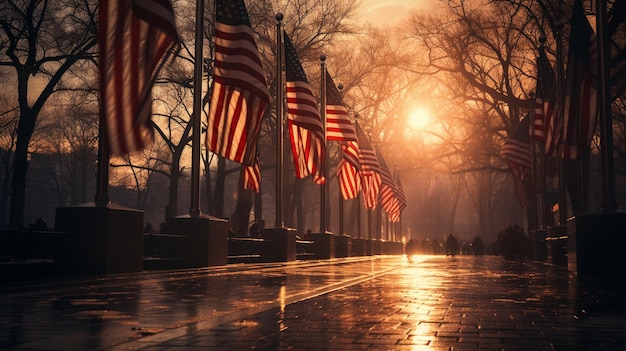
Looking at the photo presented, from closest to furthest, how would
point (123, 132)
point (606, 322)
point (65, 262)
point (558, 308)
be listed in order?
point (606, 322), point (558, 308), point (123, 132), point (65, 262)

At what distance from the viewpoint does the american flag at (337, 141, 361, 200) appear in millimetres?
34281

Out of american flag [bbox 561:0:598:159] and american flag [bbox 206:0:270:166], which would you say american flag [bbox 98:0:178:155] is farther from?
american flag [bbox 561:0:598:159]

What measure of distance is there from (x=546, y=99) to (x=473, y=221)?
12486 centimetres

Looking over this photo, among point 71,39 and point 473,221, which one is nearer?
point 71,39

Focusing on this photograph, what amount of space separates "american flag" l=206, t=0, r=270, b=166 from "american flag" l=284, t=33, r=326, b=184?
6436mm

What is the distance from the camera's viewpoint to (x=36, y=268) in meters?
14.1

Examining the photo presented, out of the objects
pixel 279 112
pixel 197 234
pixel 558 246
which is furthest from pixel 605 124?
pixel 279 112

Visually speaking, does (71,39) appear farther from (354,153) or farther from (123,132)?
(123,132)

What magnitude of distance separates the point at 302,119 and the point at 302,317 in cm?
1862

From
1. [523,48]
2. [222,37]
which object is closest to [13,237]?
[222,37]

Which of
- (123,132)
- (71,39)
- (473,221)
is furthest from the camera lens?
(473,221)

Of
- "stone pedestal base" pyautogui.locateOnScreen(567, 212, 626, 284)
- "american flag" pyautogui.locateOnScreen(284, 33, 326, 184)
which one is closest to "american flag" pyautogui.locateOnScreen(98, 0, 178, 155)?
"stone pedestal base" pyautogui.locateOnScreen(567, 212, 626, 284)

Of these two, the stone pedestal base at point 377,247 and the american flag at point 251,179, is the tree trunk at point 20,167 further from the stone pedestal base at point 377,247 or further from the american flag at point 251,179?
the stone pedestal base at point 377,247

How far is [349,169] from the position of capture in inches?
1367
